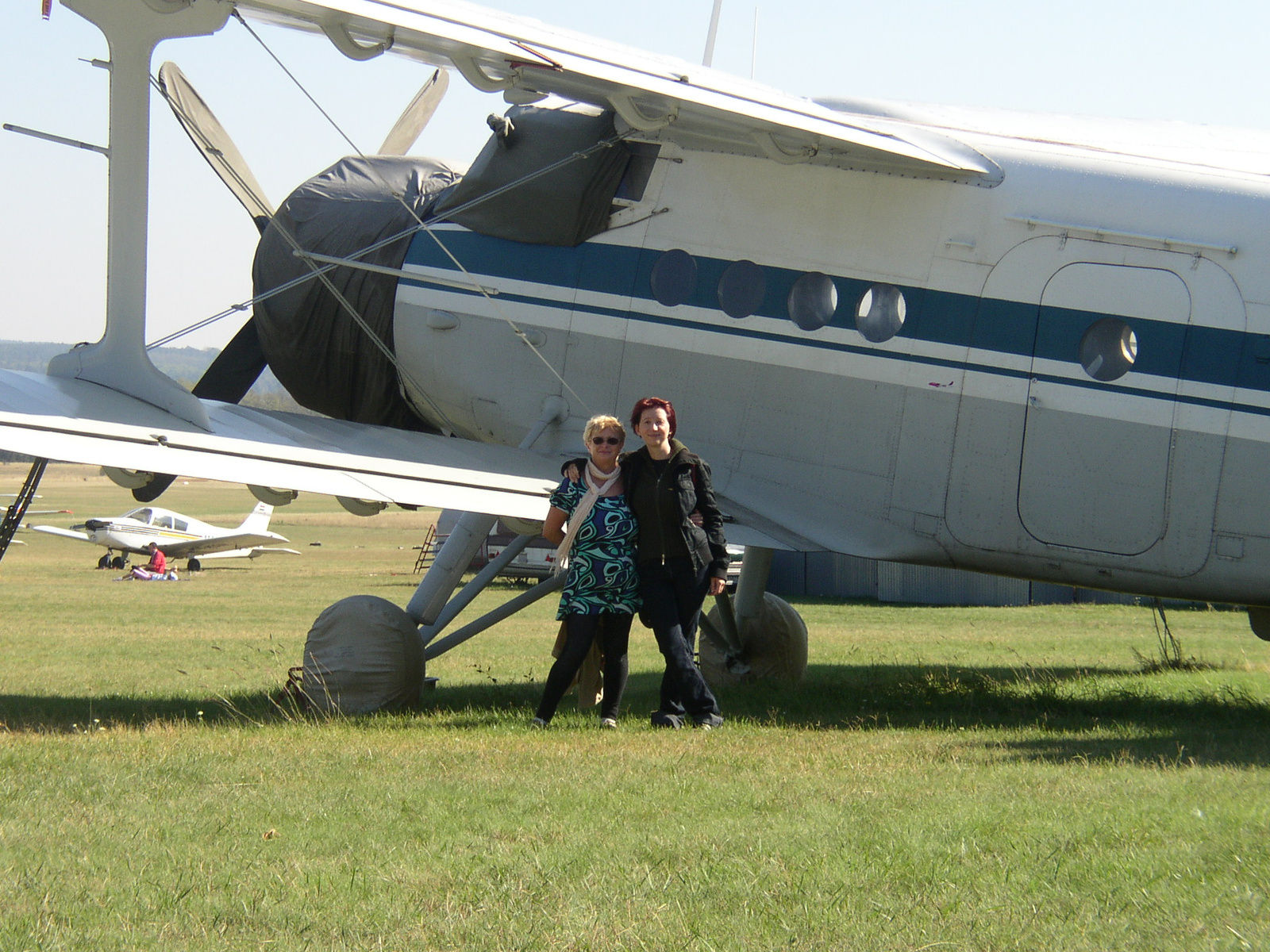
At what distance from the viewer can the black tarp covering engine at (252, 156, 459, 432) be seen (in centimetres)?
1085

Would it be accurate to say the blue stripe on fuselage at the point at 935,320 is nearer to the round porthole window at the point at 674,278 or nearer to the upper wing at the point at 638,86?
the round porthole window at the point at 674,278

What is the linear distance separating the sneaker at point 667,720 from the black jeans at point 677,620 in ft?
0.20

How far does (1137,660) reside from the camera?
15.7 metres

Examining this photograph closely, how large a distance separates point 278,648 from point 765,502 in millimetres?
9481

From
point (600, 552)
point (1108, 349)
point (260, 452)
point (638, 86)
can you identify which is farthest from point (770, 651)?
point (638, 86)

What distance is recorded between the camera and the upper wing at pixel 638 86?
7238mm

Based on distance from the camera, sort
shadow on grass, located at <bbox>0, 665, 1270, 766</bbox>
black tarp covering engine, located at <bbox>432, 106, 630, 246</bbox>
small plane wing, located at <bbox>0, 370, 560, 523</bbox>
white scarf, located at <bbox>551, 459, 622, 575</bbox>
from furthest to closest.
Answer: black tarp covering engine, located at <bbox>432, 106, 630, 246</bbox> → white scarf, located at <bbox>551, 459, 622, 575</bbox> → shadow on grass, located at <bbox>0, 665, 1270, 766</bbox> → small plane wing, located at <bbox>0, 370, 560, 523</bbox>

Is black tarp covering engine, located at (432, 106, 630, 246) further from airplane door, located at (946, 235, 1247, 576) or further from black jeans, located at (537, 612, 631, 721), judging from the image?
black jeans, located at (537, 612, 631, 721)

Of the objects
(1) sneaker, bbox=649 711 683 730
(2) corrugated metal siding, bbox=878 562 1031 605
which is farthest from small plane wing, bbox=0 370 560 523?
(2) corrugated metal siding, bbox=878 562 1031 605

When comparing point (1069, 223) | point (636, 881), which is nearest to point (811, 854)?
point (636, 881)

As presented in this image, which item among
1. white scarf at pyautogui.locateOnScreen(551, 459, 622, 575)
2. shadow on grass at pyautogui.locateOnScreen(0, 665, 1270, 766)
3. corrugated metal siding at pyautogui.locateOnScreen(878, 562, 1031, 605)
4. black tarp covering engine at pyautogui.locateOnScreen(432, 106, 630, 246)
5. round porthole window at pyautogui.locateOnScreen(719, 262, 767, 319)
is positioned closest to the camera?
shadow on grass at pyautogui.locateOnScreen(0, 665, 1270, 766)

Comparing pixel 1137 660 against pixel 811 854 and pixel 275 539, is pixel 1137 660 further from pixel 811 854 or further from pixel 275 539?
pixel 275 539

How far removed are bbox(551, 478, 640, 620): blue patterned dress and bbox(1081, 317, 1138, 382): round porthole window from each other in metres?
3.00

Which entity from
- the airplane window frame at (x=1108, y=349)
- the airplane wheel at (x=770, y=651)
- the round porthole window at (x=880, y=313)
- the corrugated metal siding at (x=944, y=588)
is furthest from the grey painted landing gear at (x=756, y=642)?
the corrugated metal siding at (x=944, y=588)
